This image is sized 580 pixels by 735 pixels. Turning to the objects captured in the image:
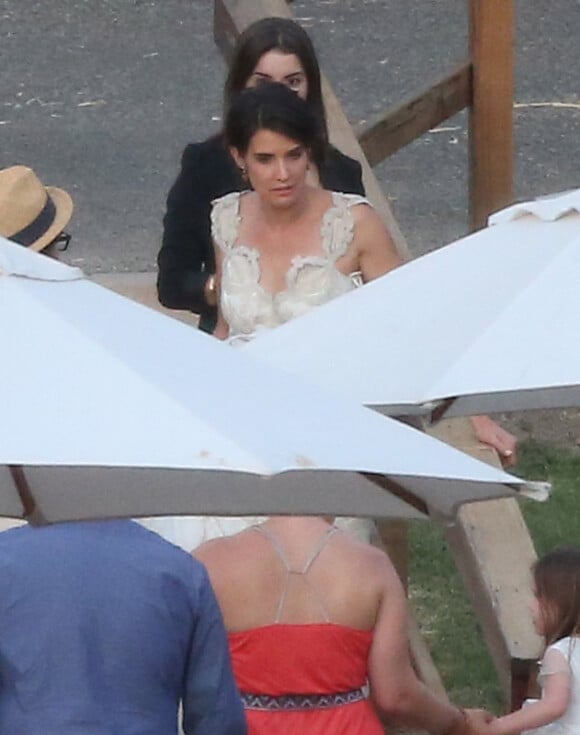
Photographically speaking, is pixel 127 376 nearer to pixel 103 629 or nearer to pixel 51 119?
pixel 103 629

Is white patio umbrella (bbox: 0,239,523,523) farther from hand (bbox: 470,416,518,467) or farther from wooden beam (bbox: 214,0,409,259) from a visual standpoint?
wooden beam (bbox: 214,0,409,259)

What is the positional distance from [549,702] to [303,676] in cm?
50

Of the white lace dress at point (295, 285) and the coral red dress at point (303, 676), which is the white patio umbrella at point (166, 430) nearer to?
the coral red dress at point (303, 676)

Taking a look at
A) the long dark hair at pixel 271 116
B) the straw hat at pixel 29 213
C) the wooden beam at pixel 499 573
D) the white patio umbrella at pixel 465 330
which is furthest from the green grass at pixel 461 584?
the straw hat at pixel 29 213

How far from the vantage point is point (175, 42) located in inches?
598

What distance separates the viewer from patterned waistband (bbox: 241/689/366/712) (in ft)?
11.9

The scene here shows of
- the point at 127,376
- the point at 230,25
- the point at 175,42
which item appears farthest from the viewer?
the point at 175,42

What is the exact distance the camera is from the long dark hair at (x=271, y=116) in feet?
13.6

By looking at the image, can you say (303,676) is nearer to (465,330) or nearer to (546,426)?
(465,330)

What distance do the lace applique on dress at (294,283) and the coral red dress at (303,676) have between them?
26.4 inches

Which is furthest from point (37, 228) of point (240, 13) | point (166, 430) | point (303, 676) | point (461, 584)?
point (461, 584)

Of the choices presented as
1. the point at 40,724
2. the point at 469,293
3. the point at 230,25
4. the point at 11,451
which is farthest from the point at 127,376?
the point at 230,25

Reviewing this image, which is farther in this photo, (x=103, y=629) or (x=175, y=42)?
(x=175, y=42)

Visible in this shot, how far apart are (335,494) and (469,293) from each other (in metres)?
0.60
